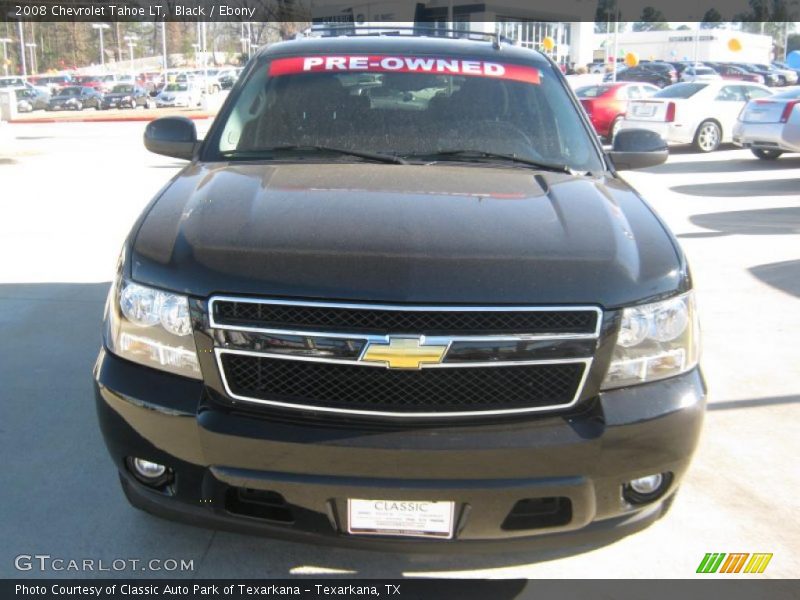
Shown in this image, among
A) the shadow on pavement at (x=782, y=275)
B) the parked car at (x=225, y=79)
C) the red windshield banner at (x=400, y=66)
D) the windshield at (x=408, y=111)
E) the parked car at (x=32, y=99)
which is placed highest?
the red windshield banner at (x=400, y=66)

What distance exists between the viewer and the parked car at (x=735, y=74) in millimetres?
47500

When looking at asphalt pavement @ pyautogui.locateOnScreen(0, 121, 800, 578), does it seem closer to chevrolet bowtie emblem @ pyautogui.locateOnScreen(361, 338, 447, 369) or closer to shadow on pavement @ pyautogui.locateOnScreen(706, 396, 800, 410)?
shadow on pavement @ pyautogui.locateOnScreen(706, 396, 800, 410)

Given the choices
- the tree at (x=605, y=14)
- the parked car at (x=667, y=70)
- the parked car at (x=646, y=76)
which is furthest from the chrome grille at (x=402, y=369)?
the tree at (x=605, y=14)

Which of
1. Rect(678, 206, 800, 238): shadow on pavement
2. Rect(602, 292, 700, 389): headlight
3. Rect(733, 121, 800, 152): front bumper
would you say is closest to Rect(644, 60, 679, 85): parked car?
Rect(733, 121, 800, 152): front bumper

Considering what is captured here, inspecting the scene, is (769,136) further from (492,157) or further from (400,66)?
(492,157)

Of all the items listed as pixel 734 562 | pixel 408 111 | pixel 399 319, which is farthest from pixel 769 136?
pixel 399 319

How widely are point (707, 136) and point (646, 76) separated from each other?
109ft

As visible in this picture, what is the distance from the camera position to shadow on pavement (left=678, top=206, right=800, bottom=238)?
9492mm

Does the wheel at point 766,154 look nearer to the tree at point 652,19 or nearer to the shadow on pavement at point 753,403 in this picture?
the shadow on pavement at point 753,403

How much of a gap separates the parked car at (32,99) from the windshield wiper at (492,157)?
149 ft

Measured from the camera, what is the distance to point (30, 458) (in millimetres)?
3980

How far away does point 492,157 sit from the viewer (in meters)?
3.97

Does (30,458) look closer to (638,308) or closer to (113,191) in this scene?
(638,308)

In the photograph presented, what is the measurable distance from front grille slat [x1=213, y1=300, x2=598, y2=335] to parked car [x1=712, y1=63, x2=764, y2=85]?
4807 cm
